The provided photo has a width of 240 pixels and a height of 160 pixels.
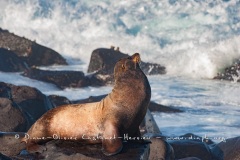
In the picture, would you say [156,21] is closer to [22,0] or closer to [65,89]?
[22,0]

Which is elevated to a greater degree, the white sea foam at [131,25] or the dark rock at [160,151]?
the white sea foam at [131,25]

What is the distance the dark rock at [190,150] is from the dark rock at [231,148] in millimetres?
270

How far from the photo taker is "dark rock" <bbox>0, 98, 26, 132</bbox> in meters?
7.90

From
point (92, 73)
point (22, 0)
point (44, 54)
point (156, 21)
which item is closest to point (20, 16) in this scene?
point (22, 0)

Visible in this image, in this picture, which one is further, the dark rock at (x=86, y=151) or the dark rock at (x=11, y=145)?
the dark rock at (x=11, y=145)

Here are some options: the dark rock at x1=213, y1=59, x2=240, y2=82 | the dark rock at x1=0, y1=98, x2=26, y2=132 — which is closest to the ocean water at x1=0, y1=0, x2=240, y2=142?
the dark rock at x1=213, y1=59, x2=240, y2=82

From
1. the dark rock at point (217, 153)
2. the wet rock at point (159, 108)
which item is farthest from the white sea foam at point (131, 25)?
the dark rock at point (217, 153)

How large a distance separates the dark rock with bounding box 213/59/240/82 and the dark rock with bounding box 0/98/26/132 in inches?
508

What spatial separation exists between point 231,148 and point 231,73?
12102 mm

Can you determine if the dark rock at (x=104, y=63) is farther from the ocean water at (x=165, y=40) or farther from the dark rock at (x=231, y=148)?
the dark rock at (x=231, y=148)

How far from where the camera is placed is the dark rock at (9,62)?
18.3 m

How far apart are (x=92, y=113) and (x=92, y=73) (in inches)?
506

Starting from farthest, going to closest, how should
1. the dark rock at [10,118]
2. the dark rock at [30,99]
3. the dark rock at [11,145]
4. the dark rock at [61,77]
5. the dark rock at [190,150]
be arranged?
1. the dark rock at [61,77]
2. the dark rock at [30,99]
3. the dark rock at [190,150]
4. the dark rock at [10,118]
5. the dark rock at [11,145]

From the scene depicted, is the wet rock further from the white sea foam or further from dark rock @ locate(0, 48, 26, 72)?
the white sea foam
